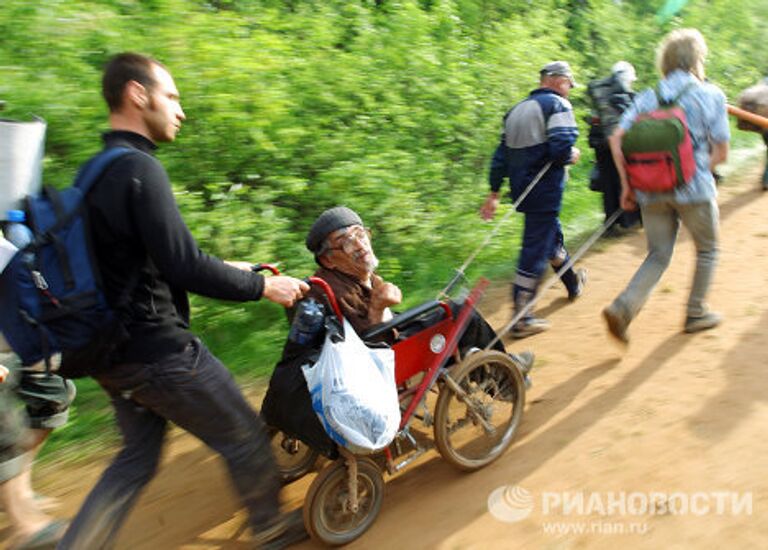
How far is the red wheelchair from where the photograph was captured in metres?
2.91

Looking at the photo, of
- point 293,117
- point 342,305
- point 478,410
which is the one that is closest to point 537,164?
point 293,117

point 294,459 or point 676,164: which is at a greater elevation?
point 676,164

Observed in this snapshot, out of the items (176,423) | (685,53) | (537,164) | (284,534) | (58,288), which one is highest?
(685,53)

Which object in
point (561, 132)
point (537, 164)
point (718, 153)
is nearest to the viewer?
point (718, 153)

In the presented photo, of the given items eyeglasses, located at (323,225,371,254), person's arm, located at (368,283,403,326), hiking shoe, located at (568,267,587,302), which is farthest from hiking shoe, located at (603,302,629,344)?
eyeglasses, located at (323,225,371,254)

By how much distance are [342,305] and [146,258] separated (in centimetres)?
96

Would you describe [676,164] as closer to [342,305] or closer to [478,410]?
[478,410]


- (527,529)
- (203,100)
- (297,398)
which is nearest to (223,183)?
(203,100)

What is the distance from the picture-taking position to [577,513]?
9.82 ft

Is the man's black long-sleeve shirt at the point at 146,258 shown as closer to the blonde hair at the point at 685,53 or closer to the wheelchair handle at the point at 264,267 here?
the wheelchair handle at the point at 264,267

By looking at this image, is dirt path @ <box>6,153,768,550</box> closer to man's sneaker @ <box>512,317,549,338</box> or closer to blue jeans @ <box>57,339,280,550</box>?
man's sneaker @ <box>512,317,549,338</box>

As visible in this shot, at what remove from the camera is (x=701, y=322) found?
459 centimetres

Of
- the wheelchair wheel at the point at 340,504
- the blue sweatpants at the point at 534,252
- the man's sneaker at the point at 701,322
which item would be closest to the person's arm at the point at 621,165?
the blue sweatpants at the point at 534,252

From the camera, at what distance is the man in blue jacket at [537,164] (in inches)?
182
